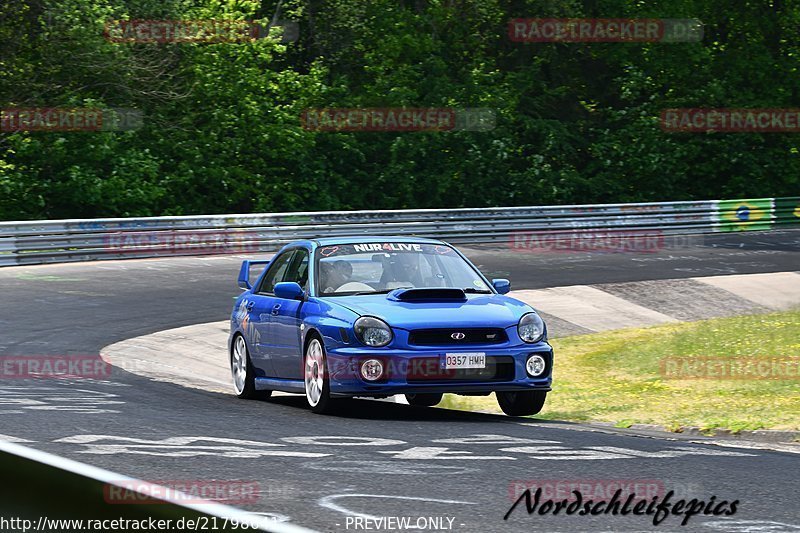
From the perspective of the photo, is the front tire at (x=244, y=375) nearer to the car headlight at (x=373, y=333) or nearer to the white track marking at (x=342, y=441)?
the car headlight at (x=373, y=333)

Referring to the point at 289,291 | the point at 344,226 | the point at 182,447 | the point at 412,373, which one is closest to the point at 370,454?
the point at 182,447

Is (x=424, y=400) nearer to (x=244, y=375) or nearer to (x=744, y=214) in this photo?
(x=244, y=375)

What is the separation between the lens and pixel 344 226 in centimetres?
3100

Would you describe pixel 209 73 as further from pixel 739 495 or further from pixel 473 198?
pixel 739 495

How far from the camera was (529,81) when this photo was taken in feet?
138

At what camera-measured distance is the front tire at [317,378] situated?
35.6 ft

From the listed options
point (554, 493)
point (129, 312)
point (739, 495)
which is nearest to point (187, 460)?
point (554, 493)

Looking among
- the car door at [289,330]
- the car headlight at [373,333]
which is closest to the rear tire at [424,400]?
the car door at [289,330]

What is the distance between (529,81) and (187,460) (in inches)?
1397

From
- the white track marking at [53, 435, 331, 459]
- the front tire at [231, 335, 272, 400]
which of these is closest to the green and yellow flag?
the front tire at [231, 335, 272, 400]

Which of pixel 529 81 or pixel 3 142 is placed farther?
pixel 529 81

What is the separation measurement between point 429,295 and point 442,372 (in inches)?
33.9

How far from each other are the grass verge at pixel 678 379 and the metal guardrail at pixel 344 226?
10.6 metres

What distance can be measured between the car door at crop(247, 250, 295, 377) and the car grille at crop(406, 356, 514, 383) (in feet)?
6.39
